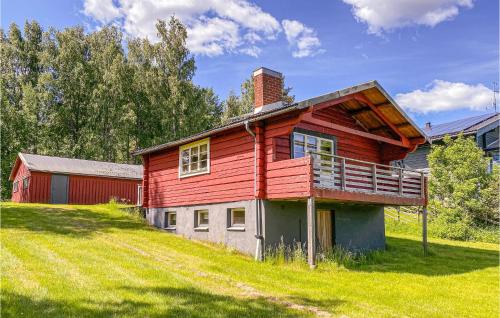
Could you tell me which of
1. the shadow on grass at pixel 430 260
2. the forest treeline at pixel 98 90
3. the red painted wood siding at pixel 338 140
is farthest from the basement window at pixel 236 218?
the forest treeline at pixel 98 90

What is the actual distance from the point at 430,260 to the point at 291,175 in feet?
21.4

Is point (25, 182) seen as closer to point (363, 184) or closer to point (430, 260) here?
point (363, 184)

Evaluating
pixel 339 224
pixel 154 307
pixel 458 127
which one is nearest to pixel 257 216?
pixel 339 224

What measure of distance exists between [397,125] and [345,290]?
9681mm

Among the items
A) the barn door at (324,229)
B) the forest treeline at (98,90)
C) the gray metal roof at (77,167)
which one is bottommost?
the barn door at (324,229)

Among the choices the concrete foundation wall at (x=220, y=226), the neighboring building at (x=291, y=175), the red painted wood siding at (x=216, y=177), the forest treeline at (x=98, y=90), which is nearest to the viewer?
the neighboring building at (x=291, y=175)

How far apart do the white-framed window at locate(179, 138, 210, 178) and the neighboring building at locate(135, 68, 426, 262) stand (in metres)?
0.04

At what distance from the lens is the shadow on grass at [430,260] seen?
44.5ft

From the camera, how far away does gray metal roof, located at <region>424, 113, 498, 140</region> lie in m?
29.0

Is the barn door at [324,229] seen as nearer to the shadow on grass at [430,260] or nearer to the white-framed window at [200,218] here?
the shadow on grass at [430,260]

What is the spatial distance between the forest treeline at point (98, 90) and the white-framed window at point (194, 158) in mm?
23179

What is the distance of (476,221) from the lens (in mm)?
22734

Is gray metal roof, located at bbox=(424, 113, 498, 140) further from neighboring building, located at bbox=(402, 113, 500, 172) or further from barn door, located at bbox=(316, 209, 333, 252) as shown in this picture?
barn door, located at bbox=(316, 209, 333, 252)

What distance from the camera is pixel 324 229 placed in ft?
53.6
